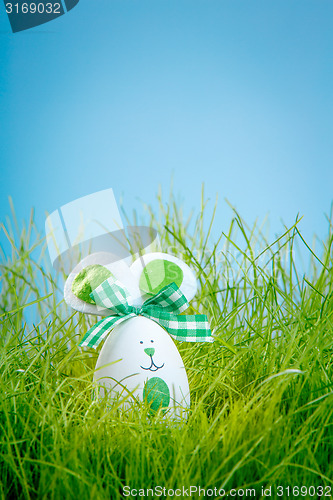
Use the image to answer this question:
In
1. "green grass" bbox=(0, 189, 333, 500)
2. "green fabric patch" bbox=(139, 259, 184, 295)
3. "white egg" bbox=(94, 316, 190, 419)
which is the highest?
"green fabric patch" bbox=(139, 259, 184, 295)

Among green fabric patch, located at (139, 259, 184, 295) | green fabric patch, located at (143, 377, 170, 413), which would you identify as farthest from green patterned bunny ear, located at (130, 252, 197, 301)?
green fabric patch, located at (143, 377, 170, 413)

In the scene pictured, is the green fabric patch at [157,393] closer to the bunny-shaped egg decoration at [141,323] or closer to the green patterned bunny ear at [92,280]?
the bunny-shaped egg decoration at [141,323]

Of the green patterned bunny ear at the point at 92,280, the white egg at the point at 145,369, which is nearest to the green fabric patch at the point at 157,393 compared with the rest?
the white egg at the point at 145,369

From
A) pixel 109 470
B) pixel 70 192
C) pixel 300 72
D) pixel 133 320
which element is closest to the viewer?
pixel 109 470

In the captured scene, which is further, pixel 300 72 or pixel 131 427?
pixel 300 72

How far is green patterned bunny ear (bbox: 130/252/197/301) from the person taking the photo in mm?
641

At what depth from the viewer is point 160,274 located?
64 cm

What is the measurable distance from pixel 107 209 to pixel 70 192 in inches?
14.7

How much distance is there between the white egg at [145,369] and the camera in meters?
0.57

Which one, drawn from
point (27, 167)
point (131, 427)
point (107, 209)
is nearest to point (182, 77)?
point (27, 167)

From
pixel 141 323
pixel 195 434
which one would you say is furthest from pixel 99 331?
pixel 195 434

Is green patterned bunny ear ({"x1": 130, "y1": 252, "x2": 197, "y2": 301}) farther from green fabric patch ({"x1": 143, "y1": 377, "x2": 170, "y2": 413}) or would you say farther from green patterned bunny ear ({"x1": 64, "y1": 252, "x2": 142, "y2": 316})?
green fabric patch ({"x1": 143, "y1": 377, "x2": 170, "y2": 413})

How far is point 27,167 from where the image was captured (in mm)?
1062

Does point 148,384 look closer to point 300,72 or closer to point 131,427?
point 131,427
